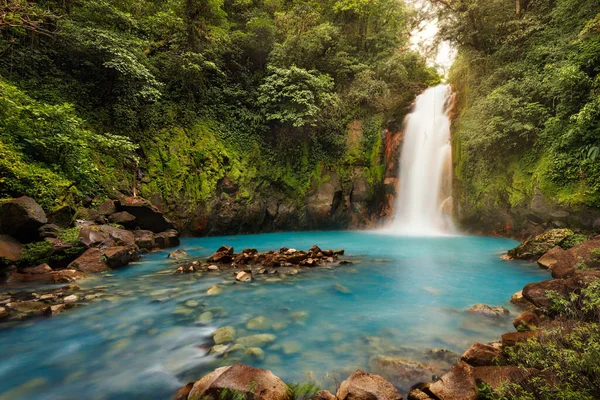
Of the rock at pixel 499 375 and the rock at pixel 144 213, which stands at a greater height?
the rock at pixel 144 213

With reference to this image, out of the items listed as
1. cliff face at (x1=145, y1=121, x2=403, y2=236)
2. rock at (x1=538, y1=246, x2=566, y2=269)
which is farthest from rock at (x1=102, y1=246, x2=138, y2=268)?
rock at (x1=538, y1=246, x2=566, y2=269)

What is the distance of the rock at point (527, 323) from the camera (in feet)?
10.8

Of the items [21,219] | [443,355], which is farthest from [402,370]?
[21,219]

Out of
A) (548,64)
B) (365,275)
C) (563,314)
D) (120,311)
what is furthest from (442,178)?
(120,311)

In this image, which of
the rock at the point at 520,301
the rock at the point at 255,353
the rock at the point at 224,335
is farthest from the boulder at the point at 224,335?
the rock at the point at 520,301

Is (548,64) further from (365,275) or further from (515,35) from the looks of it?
(365,275)

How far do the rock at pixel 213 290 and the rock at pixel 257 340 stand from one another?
183 cm

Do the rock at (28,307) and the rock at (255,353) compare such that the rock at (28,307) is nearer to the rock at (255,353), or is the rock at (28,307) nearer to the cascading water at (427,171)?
the rock at (255,353)

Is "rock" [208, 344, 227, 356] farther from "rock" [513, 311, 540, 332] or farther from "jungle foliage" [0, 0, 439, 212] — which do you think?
"jungle foliage" [0, 0, 439, 212]

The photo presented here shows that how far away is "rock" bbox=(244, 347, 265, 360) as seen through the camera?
316 cm

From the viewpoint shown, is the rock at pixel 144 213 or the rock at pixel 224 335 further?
the rock at pixel 144 213

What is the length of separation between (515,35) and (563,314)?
14192 mm

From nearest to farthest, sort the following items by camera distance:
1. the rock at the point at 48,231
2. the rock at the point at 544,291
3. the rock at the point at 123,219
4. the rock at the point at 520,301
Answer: the rock at the point at 544,291 < the rock at the point at 520,301 < the rock at the point at 48,231 < the rock at the point at 123,219

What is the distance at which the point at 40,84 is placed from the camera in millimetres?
11148
